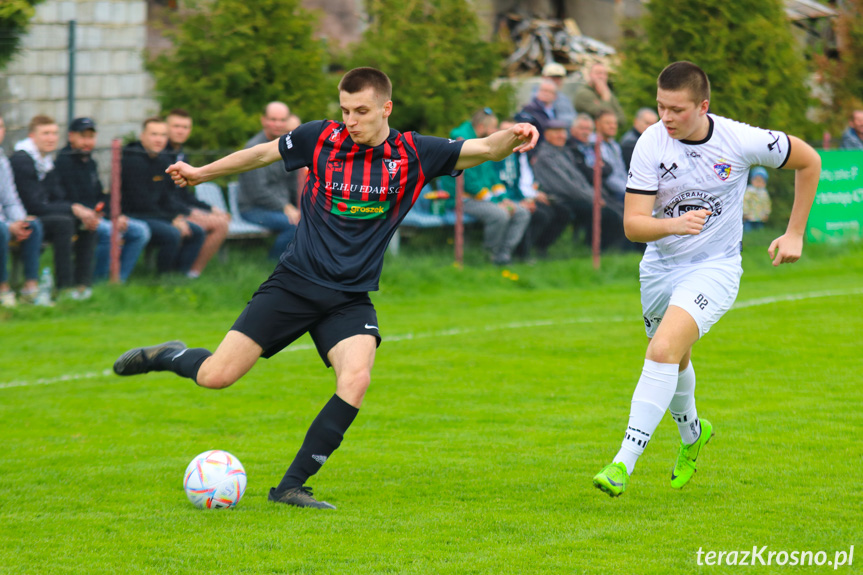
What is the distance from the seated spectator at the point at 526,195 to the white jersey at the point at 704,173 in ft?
28.4

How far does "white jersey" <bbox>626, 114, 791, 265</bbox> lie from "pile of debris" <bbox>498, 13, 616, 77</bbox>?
66.9ft

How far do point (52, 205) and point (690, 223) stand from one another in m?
8.10

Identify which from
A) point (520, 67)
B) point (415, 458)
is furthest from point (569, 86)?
point (415, 458)

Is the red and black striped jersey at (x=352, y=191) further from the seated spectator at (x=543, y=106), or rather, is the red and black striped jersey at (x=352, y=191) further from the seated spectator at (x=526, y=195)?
the seated spectator at (x=543, y=106)

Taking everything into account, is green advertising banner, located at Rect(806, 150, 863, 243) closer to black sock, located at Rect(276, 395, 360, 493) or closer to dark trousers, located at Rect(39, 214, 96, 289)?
dark trousers, located at Rect(39, 214, 96, 289)

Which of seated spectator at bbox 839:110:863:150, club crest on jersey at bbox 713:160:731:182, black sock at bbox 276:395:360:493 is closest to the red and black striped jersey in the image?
black sock at bbox 276:395:360:493

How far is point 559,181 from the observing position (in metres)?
14.8

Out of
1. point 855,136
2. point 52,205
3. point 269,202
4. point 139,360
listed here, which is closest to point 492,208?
point 269,202

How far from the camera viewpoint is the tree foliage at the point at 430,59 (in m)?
15.2

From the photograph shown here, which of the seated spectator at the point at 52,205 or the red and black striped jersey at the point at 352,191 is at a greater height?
the red and black striped jersey at the point at 352,191

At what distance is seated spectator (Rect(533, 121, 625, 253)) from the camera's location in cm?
1467

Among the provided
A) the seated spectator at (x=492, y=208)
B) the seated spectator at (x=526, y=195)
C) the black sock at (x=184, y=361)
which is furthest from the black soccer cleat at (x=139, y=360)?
the seated spectator at (x=526, y=195)

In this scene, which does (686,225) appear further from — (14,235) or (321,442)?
(14,235)

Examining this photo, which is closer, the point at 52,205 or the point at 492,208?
the point at 52,205
